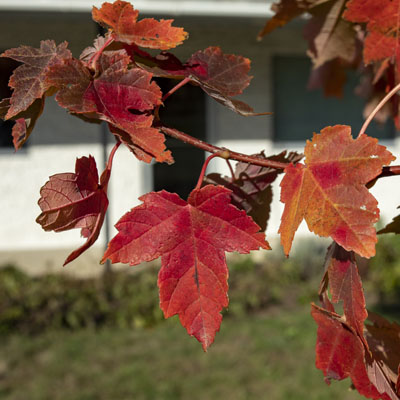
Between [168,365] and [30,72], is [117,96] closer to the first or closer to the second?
[30,72]

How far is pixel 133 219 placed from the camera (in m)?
0.45

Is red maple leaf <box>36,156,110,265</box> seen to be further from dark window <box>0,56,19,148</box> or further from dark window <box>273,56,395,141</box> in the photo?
dark window <box>273,56,395,141</box>

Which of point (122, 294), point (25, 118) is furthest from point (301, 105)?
point (25, 118)

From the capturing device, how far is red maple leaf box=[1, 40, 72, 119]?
0.46m

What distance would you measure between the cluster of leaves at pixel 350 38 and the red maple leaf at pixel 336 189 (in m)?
0.23

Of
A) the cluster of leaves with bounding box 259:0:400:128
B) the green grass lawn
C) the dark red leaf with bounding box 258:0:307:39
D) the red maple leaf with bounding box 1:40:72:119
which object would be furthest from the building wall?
the red maple leaf with bounding box 1:40:72:119

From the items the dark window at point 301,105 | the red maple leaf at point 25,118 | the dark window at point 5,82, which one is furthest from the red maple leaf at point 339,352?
the dark window at point 301,105

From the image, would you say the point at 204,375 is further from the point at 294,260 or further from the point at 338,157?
the point at 338,157

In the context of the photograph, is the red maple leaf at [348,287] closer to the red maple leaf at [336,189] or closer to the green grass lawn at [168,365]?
the red maple leaf at [336,189]

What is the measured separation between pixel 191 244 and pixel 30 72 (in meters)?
0.22

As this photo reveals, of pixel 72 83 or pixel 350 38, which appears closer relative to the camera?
pixel 72 83

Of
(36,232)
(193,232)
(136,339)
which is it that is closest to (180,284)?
(193,232)

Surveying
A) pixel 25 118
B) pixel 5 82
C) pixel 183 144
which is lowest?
pixel 183 144

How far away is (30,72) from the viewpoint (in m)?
0.47
